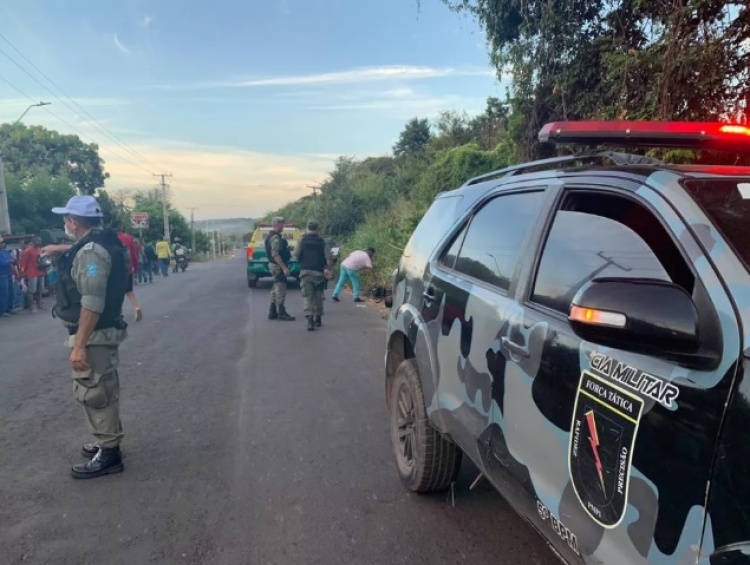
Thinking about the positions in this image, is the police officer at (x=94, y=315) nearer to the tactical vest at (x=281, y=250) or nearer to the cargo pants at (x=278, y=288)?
the tactical vest at (x=281, y=250)

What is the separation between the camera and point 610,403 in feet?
5.55

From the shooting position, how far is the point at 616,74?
7535 millimetres

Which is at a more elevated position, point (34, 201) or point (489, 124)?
point (489, 124)

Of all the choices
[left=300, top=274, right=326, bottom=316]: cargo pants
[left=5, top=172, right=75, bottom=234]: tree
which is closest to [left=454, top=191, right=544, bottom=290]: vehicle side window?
[left=300, top=274, right=326, bottom=316]: cargo pants

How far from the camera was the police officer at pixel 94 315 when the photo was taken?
381 centimetres

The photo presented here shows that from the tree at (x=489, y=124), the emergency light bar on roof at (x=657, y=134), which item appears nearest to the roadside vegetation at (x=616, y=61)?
the emergency light bar on roof at (x=657, y=134)

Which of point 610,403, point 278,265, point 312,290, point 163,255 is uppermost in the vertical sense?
point 610,403

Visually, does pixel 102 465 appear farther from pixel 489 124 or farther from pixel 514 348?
pixel 489 124

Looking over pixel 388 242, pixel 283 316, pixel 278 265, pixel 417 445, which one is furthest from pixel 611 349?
pixel 388 242

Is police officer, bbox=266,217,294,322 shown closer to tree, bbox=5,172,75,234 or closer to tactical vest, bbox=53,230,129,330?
tactical vest, bbox=53,230,129,330

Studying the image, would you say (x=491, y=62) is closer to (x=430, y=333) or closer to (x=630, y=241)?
(x=430, y=333)

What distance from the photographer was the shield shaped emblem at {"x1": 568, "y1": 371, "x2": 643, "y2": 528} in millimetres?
1615

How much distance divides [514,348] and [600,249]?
483 mm

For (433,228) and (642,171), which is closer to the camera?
(642,171)
